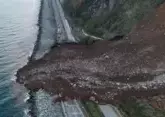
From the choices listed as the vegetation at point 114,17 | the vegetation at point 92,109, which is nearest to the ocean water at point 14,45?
the vegetation at point 92,109

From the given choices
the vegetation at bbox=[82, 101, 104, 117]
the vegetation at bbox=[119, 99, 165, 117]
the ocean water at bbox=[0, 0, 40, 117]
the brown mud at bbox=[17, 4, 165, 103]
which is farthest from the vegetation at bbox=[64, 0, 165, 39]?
the vegetation at bbox=[82, 101, 104, 117]

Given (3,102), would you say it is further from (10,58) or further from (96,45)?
(96,45)

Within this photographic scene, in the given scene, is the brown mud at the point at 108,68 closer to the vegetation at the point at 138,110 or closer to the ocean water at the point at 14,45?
the vegetation at the point at 138,110

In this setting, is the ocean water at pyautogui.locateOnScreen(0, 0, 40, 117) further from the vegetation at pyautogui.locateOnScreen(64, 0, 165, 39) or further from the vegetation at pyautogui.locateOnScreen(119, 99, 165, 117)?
the vegetation at pyautogui.locateOnScreen(119, 99, 165, 117)

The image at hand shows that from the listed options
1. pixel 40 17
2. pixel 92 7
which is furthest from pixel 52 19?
pixel 92 7

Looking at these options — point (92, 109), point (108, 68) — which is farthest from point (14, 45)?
point (92, 109)
